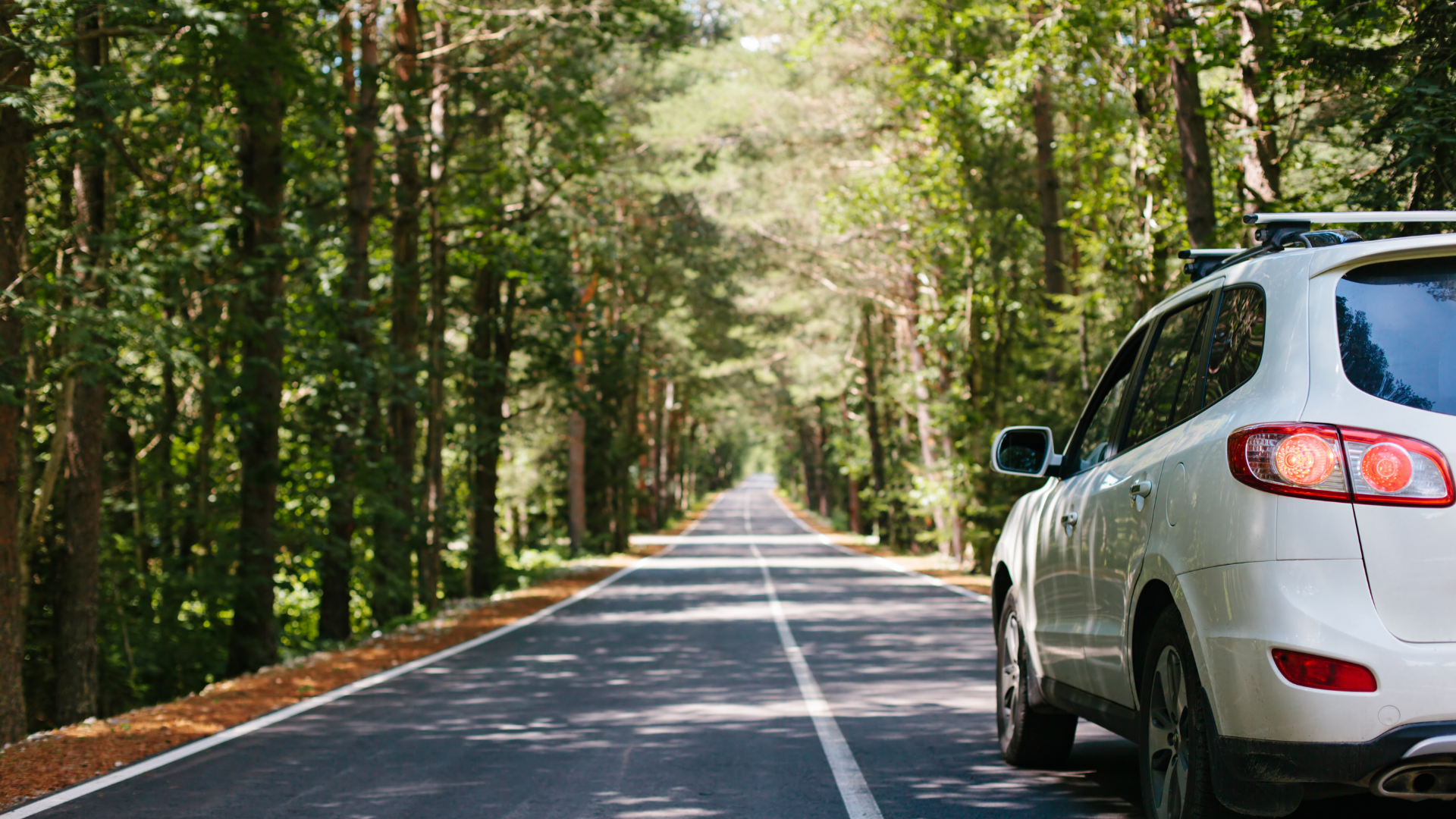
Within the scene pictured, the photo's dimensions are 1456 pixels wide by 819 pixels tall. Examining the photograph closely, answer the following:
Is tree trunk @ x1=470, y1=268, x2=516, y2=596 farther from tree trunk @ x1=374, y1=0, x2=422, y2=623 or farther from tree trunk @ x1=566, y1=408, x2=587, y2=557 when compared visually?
tree trunk @ x1=566, y1=408, x2=587, y2=557

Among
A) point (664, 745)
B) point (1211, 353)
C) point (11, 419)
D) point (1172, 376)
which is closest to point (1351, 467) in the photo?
point (1211, 353)

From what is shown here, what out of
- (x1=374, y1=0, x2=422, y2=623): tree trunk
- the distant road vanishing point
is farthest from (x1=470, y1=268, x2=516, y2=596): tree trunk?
the distant road vanishing point

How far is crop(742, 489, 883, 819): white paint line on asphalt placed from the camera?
5.98m

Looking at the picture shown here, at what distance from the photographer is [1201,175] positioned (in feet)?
46.1

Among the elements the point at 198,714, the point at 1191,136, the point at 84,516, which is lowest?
the point at 198,714

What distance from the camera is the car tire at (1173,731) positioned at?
3.90 metres

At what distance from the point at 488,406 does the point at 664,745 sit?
18.5m

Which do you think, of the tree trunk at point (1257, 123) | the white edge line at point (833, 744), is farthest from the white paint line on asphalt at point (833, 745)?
the tree trunk at point (1257, 123)

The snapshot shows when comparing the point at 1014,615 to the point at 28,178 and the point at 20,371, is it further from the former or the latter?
the point at 28,178

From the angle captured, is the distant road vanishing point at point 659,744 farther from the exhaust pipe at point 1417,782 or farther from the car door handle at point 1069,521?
the exhaust pipe at point 1417,782

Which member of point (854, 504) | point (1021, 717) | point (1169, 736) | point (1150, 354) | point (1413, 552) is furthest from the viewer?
point (854, 504)

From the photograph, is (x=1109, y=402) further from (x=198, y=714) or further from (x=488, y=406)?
(x=488, y=406)

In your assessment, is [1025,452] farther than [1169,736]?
Yes

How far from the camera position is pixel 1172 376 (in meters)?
4.80
